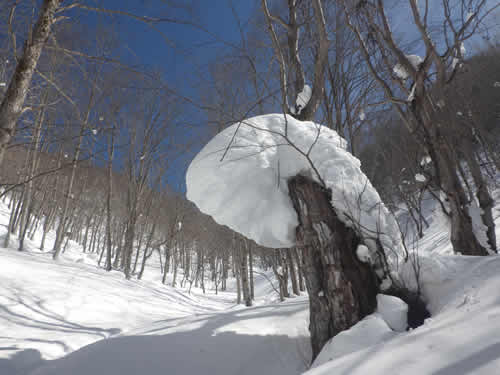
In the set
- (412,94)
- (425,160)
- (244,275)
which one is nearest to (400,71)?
(412,94)

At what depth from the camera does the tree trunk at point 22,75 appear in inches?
50.1

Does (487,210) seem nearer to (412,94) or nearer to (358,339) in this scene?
(412,94)

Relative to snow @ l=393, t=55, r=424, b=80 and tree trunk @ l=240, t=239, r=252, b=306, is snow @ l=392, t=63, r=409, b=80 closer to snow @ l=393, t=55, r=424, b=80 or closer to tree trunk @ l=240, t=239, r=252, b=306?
snow @ l=393, t=55, r=424, b=80

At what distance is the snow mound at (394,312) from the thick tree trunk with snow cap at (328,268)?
0.13 metres

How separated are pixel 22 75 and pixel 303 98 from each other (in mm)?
1982

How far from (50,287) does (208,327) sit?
3.25 meters

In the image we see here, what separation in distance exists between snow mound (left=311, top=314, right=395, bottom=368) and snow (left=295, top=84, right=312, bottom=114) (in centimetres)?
181

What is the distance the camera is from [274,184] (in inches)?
71.2

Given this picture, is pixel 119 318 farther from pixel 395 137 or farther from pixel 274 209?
pixel 395 137

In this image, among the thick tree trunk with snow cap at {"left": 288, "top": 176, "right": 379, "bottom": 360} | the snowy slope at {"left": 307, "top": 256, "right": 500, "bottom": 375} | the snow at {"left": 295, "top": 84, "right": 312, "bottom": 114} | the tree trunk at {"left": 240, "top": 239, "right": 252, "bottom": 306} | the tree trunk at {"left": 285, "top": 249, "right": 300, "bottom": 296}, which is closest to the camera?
the snowy slope at {"left": 307, "top": 256, "right": 500, "bottom": 375}

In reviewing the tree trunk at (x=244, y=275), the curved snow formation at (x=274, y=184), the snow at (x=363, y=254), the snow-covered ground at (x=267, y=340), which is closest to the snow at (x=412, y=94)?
the curved snow formation at (x=274, y=184)

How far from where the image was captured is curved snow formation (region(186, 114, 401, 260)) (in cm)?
171

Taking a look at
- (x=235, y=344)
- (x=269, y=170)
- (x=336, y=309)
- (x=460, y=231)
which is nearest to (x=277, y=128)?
(x=269, y=170)

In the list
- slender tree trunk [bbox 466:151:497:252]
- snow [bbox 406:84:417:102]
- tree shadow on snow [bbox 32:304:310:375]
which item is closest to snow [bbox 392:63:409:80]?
snow [bbox 406:84:417:102]
